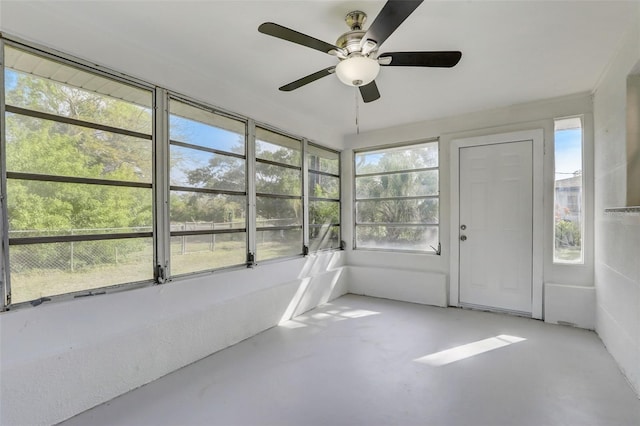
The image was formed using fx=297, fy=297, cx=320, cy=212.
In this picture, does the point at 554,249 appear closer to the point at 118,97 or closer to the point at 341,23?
the point at 341,23

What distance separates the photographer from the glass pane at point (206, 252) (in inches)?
107

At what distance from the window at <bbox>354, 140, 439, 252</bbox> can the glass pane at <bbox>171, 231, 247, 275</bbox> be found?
2412 mm

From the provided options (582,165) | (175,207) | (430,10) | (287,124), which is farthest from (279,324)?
(582,165)

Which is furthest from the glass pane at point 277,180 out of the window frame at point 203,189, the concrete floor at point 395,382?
→ the concrete floor at point 395,382

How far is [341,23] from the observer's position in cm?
212

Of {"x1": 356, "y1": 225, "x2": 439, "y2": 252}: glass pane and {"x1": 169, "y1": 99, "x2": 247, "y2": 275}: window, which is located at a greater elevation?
{"x1": 169, "y1": 99, "x2": 247, "y2": 275}: window

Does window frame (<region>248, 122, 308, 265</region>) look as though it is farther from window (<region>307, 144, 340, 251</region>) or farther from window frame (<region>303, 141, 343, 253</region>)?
window (<region>307, 144, 340, 251</region>)

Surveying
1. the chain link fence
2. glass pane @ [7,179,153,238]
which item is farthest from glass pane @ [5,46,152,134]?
the chain link fence

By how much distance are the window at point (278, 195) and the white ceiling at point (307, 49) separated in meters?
0.54

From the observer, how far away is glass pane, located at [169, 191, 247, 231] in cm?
273

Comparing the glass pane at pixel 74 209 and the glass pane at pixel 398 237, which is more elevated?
the glass pane at pixel 74 209

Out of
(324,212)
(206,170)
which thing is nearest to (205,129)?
(206,170)

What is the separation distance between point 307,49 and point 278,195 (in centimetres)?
186

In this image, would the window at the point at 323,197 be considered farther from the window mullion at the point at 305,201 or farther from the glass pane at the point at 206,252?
the glass pane at the point at 206,252
